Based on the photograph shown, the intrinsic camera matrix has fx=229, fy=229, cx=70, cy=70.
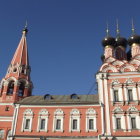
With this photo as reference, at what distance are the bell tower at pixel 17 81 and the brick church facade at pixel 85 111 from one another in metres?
0.13

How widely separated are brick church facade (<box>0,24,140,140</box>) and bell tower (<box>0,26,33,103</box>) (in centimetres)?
13

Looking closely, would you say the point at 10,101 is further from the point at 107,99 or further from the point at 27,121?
the point at 107,99

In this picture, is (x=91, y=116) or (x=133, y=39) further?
(x=133, y=39)

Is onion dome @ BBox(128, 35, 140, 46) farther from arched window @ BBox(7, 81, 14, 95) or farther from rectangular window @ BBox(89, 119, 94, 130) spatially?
arched window @ BBox(7, 81, 14, 95)

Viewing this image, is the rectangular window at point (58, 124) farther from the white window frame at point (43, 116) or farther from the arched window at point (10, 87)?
the arched window at point (10, 87)

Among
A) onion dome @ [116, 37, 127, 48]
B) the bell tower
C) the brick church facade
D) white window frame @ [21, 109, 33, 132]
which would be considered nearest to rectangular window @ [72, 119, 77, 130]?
the brick church facade

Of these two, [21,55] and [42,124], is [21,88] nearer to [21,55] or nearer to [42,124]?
[21,55]

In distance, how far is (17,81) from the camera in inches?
1190

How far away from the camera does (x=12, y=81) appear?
30594mm

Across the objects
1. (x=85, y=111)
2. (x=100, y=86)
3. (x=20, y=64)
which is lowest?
(x=85, y=111)

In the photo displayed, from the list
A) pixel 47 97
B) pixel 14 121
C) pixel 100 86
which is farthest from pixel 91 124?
pixel 14 121

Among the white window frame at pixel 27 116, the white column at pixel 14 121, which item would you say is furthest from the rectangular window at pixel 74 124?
the white column at pixel 14 121

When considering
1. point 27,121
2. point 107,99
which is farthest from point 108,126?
point 27,121

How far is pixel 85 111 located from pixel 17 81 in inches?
402
